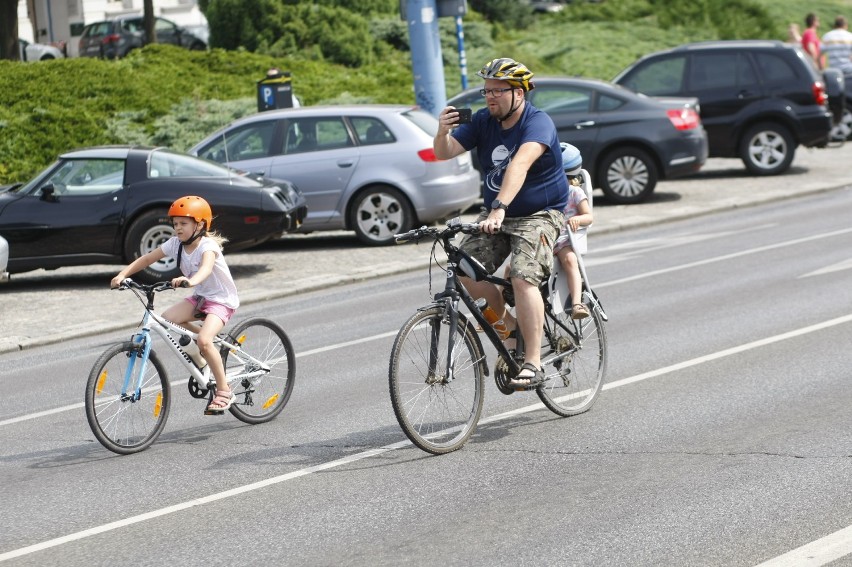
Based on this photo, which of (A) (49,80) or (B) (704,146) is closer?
(B) (704,146)

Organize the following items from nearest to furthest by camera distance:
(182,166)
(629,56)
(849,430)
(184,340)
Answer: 1. (849,430)
2. (184,340)
3. (182,166)
4. (629,56)

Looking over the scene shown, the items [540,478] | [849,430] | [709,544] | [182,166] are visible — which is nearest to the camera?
[709,544]

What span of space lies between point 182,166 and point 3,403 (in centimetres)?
615

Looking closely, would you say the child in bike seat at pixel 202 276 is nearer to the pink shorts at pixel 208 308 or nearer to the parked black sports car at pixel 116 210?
the pink shorts at pixel 208 308

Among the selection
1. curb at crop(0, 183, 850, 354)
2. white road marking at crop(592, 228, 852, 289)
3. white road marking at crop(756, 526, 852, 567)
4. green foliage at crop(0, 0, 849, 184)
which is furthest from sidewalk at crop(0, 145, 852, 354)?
white road marking at crop(756, 526, 852, 567)

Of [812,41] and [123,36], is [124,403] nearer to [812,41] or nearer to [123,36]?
[812,41]

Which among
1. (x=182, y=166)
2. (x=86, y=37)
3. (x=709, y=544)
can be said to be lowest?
(x=709, y=544)

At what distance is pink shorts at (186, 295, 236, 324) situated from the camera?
314 inches

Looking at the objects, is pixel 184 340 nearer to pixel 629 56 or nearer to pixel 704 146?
pixel 704 146

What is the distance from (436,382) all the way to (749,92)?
15895mm

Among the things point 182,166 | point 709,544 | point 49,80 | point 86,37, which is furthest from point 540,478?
point 86,37

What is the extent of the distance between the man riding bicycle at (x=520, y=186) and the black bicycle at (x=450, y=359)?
0.34 ft

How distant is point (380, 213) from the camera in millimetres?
17078

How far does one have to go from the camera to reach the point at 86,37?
42844mm
